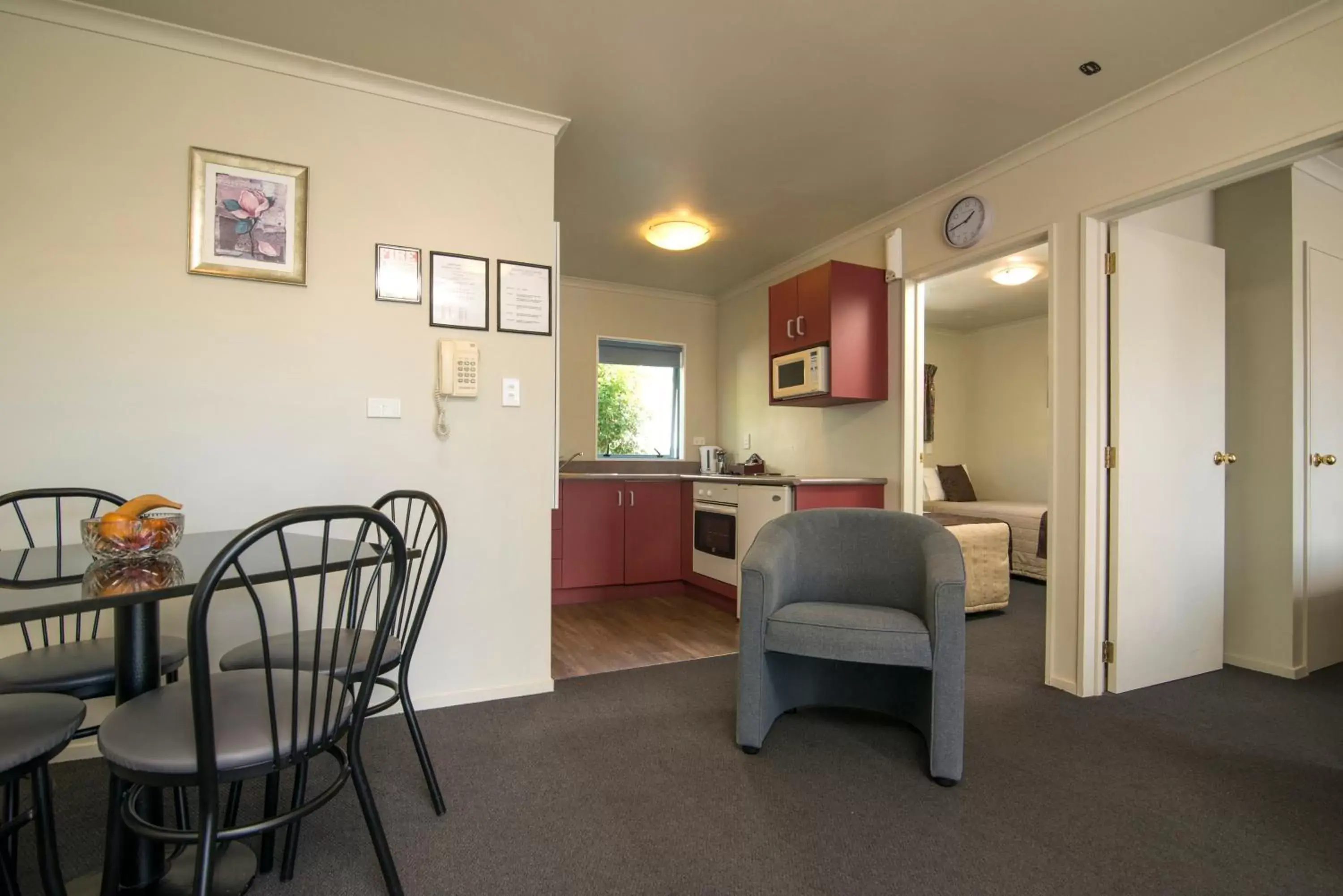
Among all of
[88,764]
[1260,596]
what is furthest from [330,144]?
[1260,596]

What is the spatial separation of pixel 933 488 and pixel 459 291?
5091mm

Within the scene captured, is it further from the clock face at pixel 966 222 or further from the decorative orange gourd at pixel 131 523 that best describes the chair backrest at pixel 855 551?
the decorative orange gourd at pixel 131 523

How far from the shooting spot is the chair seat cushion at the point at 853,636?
196 cm

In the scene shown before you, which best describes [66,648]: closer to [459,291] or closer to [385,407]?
[385,407]

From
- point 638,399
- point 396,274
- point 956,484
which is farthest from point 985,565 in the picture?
point 396,274

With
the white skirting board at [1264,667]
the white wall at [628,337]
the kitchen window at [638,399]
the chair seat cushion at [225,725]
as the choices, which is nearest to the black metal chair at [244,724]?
the chair seat cushion at [225,725]

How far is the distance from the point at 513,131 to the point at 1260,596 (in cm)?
405

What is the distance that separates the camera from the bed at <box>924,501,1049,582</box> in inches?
198

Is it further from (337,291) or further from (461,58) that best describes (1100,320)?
(337,291)

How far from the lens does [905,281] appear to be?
3.65 meters

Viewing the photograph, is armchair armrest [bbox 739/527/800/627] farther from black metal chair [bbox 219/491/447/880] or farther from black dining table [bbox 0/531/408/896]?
black dining table [bbox 0/531/408/896]

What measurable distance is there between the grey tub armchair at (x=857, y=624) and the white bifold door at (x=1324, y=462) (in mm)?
2127

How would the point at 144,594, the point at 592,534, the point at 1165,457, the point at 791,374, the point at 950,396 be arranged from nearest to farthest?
1. the point at 144,594
2. the point at 1165,457
3. the point at 791,374
4. the point at 592,534
5. the point at 950,396

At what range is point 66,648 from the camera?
164cm
